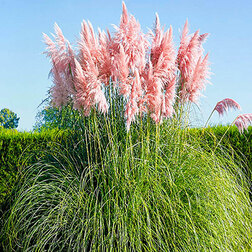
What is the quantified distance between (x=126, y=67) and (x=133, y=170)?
3.37 feet

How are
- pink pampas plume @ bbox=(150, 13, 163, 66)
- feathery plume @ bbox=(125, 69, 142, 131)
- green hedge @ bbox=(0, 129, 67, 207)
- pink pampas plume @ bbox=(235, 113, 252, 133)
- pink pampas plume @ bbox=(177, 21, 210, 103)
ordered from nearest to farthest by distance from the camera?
feathery plume @ bbox=(125, 69, 142, 131)
pink pampas plume @ bbox=(150, 13, 163, 66)
pink pampas plume @ bbox=(177, 21, 210, 103)
pink pampas plume @ bbox=(235, 113, 252, 133)
green hedge @ bbox=(0, 129, 67, 207)

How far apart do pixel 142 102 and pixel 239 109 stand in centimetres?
149

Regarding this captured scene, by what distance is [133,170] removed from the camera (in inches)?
132

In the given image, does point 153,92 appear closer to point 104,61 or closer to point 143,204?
point 104,61

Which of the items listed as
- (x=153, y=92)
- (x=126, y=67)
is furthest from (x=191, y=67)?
(x=126, y=67)

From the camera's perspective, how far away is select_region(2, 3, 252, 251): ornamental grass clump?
9.88ft

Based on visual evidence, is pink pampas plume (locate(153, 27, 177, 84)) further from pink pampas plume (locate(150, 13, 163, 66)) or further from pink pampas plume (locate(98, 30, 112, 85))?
pink pampas plume (locate(98, 30, 112, 85))

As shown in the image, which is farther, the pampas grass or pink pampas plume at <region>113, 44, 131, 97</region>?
pink pampas plume at <region>113, 44, 131, 97</region>

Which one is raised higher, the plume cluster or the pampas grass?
the plume cluster

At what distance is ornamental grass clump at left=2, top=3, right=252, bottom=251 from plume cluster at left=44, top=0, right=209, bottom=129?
0.4 inches

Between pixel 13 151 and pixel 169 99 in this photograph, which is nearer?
pixel 169 99

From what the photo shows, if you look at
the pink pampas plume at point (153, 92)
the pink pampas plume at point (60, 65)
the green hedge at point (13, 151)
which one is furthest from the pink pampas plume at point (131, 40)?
the green hedge at point (13, 151)

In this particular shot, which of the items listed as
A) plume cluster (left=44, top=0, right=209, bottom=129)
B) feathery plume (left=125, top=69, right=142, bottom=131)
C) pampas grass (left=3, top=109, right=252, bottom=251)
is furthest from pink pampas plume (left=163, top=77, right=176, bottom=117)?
feathery plume (left=125, top=69, right=142, bottom=131)

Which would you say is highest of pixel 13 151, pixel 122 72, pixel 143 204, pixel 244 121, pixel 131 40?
pixel 131 40
